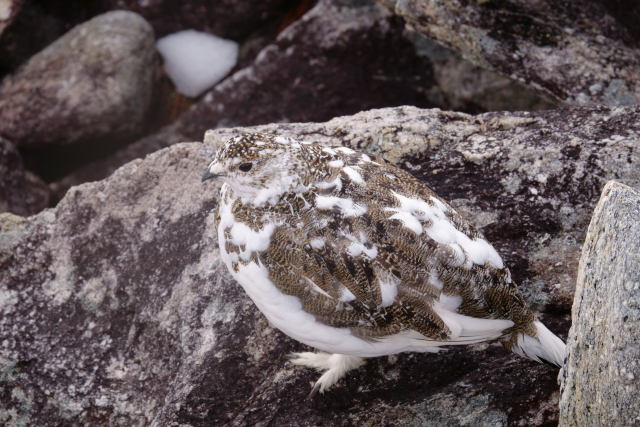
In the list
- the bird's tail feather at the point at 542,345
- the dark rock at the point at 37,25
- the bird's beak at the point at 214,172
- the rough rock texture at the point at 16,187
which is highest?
the bird's beak at the point at 214,172

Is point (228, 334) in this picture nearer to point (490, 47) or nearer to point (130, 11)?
point (490, 47)

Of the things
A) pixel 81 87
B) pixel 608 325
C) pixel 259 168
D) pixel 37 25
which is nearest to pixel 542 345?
pixel 608 325

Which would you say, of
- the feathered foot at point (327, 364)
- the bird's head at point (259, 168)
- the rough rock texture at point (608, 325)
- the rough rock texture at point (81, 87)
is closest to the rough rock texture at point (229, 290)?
the feathered foot at point (327, 364)

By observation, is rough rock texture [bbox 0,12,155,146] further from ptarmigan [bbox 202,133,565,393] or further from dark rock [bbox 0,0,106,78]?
ptarmigan [bbox 202,133,565,393]

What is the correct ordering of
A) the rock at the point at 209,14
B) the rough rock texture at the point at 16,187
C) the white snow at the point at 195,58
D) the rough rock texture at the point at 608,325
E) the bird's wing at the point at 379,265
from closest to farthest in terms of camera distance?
the rough rock texture at the point at 608,325, the bird's wing at the point at 379,265, the rough rock texture at the point at 16,187, the rock at the point at 209,14, the white snow at the point at 195,58

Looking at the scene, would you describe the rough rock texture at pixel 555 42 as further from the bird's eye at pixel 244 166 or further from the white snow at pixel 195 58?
the white snow at pixel 195 58

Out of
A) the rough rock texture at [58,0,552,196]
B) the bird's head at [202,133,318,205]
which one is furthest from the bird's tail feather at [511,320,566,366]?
the rough rock texture at [58,0,552,196]

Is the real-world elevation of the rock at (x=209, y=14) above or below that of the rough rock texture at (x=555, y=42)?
below
